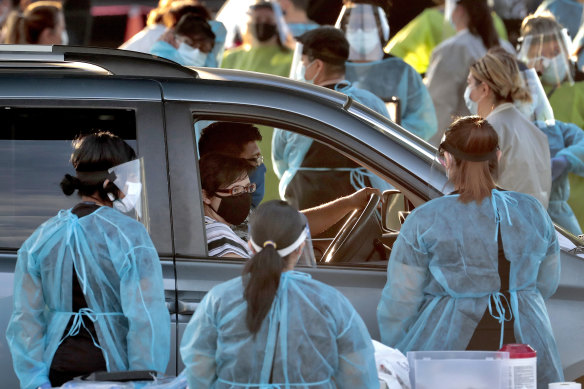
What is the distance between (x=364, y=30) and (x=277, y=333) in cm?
515

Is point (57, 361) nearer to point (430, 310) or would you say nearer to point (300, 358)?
point (300, 358)

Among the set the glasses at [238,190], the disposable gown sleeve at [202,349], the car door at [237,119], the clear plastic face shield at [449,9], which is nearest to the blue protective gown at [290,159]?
the glasses at [238,190]

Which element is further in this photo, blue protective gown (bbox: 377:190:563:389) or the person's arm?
the person's arm

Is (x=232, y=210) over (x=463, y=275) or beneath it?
over

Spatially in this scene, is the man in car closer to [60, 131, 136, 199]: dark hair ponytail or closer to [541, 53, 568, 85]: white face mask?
[60, 131, 136, 199]: dark hair ponytail

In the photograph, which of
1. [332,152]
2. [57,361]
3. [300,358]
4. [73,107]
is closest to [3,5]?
[332,152]

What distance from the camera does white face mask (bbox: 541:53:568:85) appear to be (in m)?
8.59

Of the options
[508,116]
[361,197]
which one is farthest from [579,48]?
[361,197]

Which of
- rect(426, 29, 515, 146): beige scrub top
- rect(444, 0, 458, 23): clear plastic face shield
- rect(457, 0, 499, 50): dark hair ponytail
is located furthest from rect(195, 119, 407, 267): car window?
rect(444, 0, 458, 23): clear plastic face shield

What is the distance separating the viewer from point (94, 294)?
13.7ft

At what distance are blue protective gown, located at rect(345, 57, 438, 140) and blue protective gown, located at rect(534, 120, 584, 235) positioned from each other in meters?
0.85

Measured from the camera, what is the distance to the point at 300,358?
370cm

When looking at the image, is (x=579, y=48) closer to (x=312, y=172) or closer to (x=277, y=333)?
(x=312, y=172)

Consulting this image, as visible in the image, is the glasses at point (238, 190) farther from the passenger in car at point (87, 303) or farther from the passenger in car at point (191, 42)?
the passenger in car at point (191, 42)
